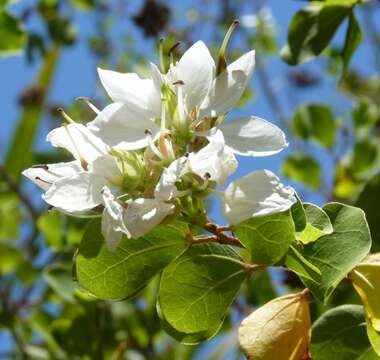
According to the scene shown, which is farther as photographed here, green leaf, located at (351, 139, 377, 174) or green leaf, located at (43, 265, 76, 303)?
green leaf, located at (351, 139, 377, 174)

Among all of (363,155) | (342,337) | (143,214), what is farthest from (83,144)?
(363,155)

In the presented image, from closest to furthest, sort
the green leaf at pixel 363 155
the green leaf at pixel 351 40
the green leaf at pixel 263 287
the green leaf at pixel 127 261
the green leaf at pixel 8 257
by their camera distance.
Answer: the green leaf at pixel 127 261 < the green leaf at pixel 351 40 < the green leaf at pixel 263 287 < the green leaf at pixel 363 155 < the green leaf at pixel 8 257

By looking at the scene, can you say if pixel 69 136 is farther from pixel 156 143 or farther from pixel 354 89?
pixel 354 89

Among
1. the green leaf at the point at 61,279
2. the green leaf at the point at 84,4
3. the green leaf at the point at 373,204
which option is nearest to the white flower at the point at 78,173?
the green leaf at the point at 373,204

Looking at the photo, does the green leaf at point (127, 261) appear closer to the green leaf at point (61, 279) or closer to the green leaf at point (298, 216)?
the green leaf at point (298, 216)

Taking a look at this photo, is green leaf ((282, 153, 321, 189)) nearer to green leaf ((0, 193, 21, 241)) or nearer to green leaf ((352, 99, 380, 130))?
green leaf ((352, 99, 380, 130))

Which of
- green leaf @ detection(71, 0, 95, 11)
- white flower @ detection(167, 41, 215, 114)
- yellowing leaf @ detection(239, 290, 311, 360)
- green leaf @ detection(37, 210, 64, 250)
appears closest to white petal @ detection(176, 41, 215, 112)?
white flower @ detection(167, 41, 215, 114)
